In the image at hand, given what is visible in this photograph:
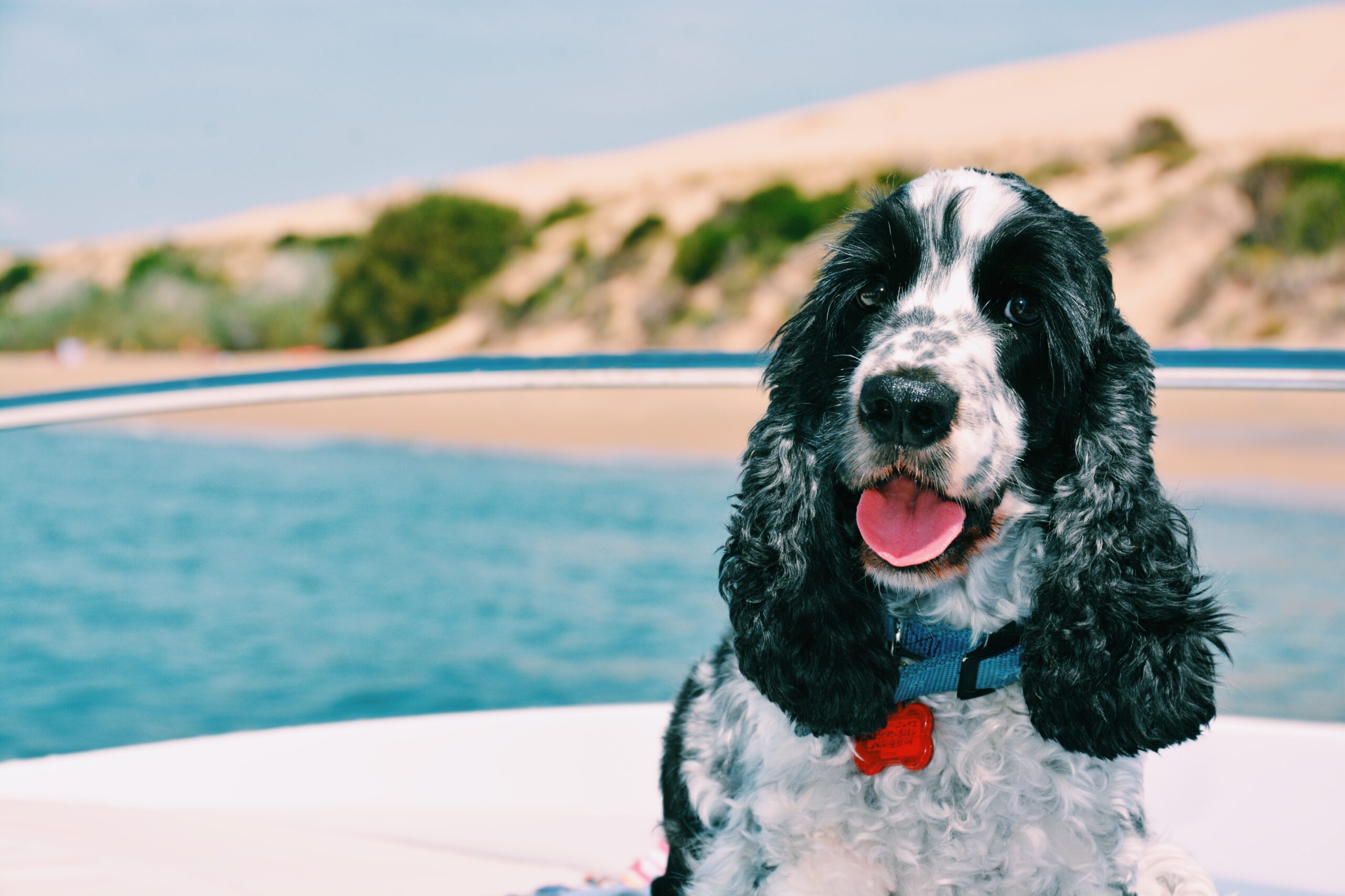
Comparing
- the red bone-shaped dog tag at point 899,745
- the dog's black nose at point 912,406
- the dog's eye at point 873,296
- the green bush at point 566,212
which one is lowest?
the red bone-shaped dog tag at point 899,745

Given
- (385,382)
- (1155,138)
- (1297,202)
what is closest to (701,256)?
(1297,202)

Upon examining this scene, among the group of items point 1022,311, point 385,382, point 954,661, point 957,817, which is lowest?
point 957,817

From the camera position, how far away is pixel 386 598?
318 inches

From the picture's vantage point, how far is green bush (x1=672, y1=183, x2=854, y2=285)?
86.4 ft

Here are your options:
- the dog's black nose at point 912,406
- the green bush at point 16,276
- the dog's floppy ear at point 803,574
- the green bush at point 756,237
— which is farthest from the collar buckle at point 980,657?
the green bush at point 16,276

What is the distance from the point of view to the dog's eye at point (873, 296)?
1.88 meters

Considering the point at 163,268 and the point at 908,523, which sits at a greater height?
the point at 163,268

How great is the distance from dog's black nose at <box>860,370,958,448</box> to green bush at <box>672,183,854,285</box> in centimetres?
Answer: 2420

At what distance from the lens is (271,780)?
308cm

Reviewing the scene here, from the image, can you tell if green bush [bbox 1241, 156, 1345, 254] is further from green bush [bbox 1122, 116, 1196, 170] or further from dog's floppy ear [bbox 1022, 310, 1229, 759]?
dog's floppy ear [bbox 1022, 310, 1229, 759]

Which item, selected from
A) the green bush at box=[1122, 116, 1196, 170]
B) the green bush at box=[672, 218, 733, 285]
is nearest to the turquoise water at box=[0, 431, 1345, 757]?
the green bush at box=[672, 218, 733, 285]

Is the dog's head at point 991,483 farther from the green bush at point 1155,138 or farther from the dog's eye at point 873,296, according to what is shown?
the green bush at point 1155,138

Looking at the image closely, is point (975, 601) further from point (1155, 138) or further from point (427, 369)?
point (1155, 138)

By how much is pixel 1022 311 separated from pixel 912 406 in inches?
12.3
